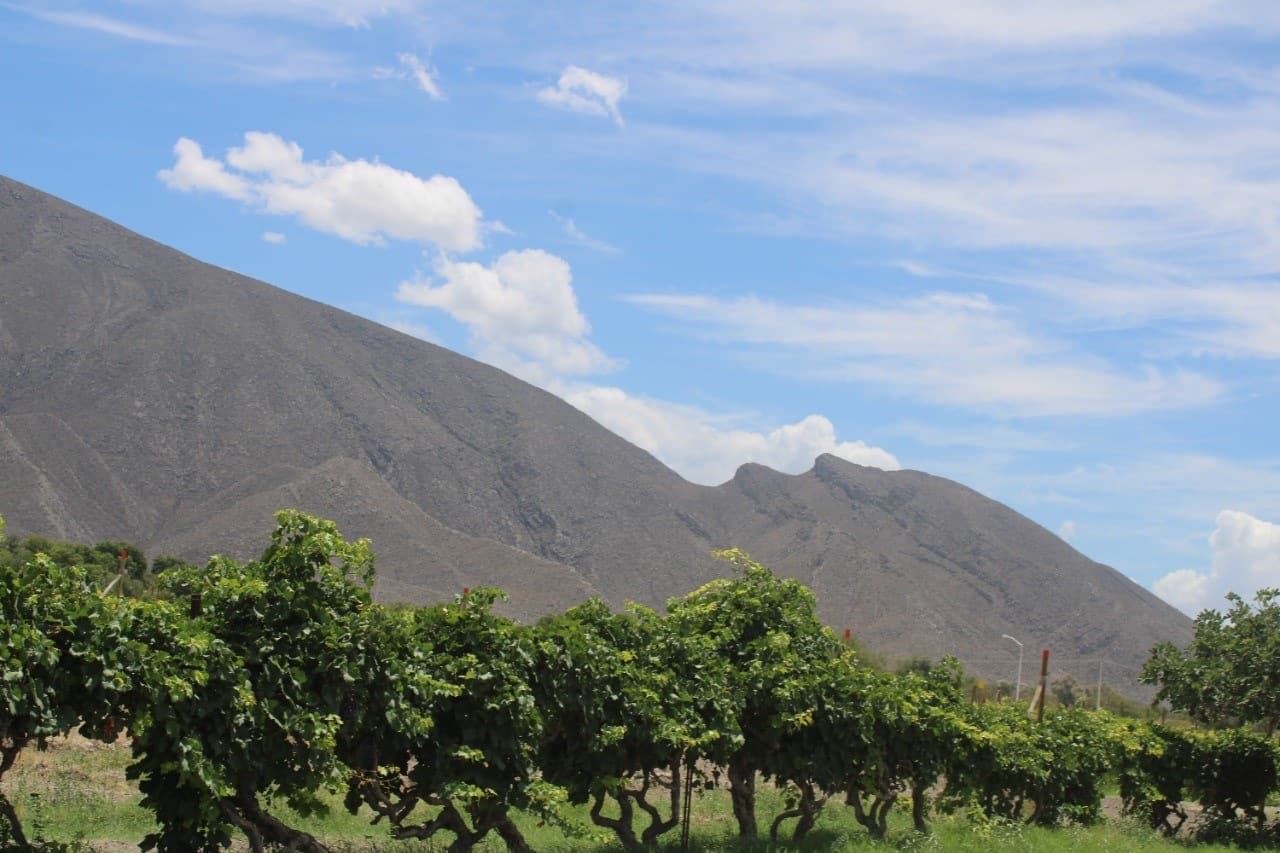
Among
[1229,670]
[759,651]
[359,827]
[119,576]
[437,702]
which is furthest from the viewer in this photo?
[1229,670]

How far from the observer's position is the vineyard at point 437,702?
29.5ft

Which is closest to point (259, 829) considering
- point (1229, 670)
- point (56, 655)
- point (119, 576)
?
point (56, 655)

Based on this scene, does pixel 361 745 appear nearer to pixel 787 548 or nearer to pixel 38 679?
pixel 38 679

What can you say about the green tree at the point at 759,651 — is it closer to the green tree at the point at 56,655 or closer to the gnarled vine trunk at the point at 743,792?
the gnarled vine trunk at the point at 743,792

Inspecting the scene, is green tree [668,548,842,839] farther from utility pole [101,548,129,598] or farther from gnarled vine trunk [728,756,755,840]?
utility pole [101,548,129,598]

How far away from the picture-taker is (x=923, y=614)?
9412cm

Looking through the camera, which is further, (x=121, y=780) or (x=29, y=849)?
(x=121, y=780)

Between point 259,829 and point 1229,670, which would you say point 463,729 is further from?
point 1229,670

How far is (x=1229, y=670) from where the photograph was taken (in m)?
27.0

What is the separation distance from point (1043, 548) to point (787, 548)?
28.0 meters

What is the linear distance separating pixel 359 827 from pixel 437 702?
4.47 m

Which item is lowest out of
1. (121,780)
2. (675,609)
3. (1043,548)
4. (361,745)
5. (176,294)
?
(121,780)

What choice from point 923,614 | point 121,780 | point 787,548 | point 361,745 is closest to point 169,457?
point 787,548

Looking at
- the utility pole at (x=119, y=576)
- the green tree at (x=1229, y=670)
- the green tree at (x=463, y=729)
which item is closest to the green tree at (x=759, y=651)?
the green tree at (x=463, y=729)
